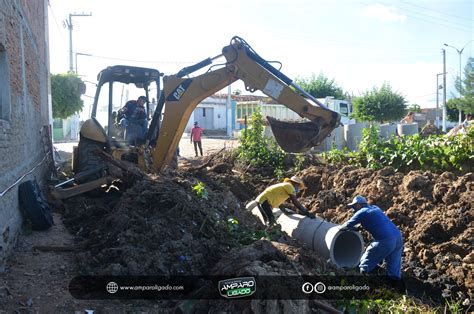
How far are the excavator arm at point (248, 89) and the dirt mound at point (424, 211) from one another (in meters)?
2.42

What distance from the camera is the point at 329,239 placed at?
7.63 meters

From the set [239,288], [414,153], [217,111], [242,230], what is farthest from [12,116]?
[217,111]

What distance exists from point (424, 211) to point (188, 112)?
473 cm

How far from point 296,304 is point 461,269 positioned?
11.6 feet

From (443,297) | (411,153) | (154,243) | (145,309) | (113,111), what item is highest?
(113,111)

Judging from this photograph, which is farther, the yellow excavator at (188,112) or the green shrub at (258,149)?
the green shrub at (258,149)

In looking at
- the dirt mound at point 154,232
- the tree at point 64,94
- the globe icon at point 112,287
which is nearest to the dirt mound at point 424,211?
the dirt mound at point 154,232

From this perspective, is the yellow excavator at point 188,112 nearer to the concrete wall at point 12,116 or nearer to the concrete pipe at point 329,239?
the concrete wall at point 12,116

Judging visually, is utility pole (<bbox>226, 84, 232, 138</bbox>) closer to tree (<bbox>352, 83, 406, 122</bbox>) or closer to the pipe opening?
tree (<bbox>352, 83, 406, 122</bbox>)

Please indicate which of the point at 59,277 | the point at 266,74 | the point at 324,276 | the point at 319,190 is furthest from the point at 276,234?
the point at 319,190

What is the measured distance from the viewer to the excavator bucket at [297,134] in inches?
313

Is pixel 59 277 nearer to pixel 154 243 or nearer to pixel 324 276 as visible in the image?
pixel 154 243

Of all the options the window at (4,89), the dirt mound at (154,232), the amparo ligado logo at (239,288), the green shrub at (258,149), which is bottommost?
the amparo ligado logo at (239,288)

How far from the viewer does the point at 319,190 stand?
39.1ft
